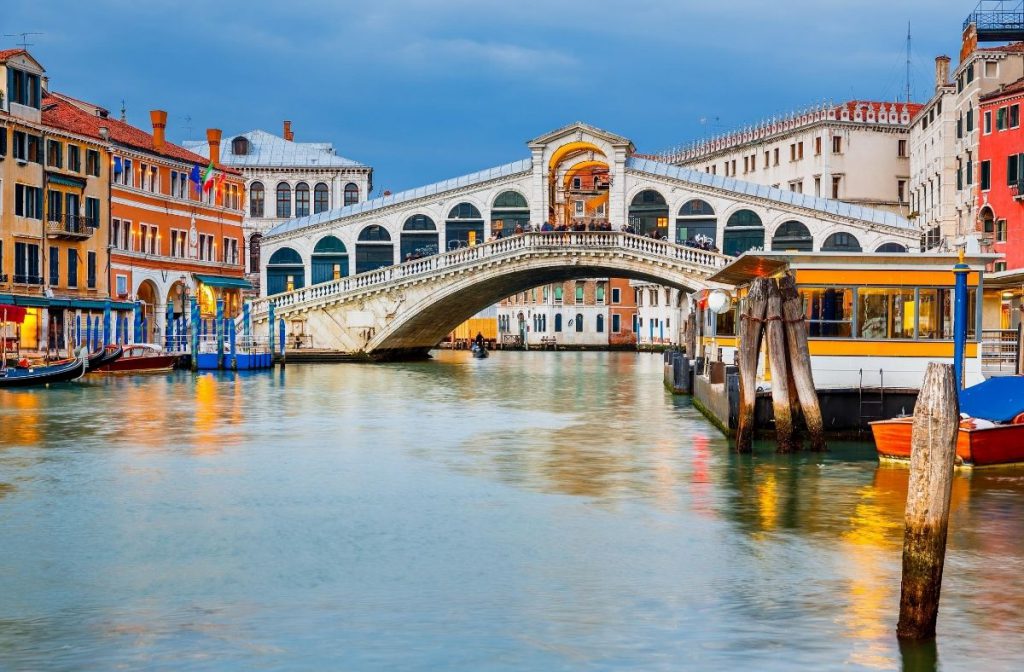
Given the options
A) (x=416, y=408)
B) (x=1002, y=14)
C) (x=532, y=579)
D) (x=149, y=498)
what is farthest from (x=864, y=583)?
(x=1002, y=14)

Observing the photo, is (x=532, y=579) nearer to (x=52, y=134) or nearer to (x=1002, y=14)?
(x=52, y=134)

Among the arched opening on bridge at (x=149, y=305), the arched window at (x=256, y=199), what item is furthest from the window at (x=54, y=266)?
the arched window at (x=256, y=199)

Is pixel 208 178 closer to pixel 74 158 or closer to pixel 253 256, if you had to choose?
pixel 74 158

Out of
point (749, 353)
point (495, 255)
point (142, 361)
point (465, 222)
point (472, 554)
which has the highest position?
point (465, 222)

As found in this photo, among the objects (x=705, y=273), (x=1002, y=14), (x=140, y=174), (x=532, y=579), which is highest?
(x=1002, y=14)

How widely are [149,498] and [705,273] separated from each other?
28317 millimetres

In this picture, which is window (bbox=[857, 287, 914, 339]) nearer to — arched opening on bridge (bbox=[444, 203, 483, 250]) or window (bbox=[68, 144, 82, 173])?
window (bbox=[68, 144, 82, 173])

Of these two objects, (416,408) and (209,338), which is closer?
(416,408)

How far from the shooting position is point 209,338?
4131 cm

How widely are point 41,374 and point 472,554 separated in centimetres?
2056

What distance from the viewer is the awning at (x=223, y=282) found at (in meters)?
43.5

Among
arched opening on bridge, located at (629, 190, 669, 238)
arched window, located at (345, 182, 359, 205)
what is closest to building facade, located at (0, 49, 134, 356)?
arched opening on bridge, located at (629, 190, 669, 238)

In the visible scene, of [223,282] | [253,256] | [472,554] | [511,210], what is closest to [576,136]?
[511,210]

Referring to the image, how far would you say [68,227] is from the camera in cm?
3584
